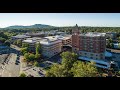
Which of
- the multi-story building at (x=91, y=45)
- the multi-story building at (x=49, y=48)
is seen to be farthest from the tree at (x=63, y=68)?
the multi-story building at (x=49, y=48)

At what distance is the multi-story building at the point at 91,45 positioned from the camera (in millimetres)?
8016

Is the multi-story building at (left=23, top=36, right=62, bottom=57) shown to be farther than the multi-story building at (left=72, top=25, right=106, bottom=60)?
Yes

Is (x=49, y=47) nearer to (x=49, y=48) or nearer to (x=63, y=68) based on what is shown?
(x=49, y=48)

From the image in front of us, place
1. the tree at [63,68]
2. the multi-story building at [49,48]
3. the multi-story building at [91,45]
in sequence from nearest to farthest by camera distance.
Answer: the tree at [63,68], the multi-story building at [91,45], the multi-story building at [49,48]

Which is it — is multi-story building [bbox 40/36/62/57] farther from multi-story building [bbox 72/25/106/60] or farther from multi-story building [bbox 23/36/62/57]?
multi-story building [bbox 72/25/106/60]

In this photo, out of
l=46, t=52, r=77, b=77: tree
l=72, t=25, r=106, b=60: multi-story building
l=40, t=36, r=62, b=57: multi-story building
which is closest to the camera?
l=46, t=52, r=77, b=77: tree

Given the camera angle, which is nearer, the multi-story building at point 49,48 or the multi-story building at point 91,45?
the multi-story building at point 91,45

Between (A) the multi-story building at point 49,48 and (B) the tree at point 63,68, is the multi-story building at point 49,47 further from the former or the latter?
(B) the tree at point 63,68

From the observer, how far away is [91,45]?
8281 millimetres

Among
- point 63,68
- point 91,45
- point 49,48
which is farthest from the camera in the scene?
point 49,48

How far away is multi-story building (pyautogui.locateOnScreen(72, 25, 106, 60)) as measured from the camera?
802 cm

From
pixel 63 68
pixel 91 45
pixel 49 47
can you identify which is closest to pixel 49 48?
pixel 49 47

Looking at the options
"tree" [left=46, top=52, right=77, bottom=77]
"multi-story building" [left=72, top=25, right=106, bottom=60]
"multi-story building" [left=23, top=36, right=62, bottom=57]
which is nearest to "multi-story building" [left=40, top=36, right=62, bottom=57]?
"multi-story building" [left=23, top=36, right=62, bottom=57]
